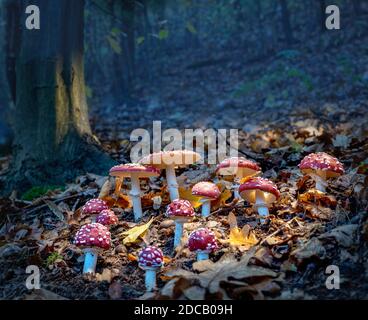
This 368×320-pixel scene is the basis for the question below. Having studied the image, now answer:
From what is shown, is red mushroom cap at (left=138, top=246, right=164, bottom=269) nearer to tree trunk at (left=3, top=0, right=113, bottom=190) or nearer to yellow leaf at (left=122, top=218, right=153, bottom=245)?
yellow leaf at (left=122, top=218, right=153, bottom=245)

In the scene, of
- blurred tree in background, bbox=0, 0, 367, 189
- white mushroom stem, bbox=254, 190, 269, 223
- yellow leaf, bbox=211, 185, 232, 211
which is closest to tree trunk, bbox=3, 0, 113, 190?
blurred tree in background, bbox=0, 0, 367, 189

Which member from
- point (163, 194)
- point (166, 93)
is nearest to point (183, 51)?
point (166, 93)

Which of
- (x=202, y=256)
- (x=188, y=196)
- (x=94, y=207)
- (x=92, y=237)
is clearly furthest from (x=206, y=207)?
(x=92, y=237)

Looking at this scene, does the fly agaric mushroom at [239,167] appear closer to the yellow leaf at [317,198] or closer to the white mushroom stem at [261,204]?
the white mushroom stem at [261,204]

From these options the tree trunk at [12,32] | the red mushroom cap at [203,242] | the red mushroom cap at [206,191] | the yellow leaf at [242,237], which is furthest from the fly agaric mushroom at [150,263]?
the tree trunk at [12,32]

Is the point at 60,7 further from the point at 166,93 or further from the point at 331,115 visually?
the point at 166,93
